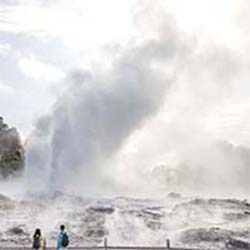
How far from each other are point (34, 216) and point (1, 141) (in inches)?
1739

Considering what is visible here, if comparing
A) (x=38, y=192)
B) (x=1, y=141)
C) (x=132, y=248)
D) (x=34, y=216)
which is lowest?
(x=132, y=248)

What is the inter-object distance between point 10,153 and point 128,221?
41680 mm

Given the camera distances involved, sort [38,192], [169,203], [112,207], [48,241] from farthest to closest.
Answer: [38,192]
[169,203]
[112,207]
[48,241]

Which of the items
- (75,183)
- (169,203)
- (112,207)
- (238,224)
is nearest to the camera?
(238,224)

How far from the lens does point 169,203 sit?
4434 centimetres

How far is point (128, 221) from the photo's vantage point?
35.2 metres

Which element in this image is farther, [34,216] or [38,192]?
[38,192]

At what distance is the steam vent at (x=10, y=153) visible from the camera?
6994 cm

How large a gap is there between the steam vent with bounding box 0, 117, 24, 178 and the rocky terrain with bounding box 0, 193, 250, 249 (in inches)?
998

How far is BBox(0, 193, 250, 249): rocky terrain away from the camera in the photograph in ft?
100

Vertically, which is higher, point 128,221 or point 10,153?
point 10,153

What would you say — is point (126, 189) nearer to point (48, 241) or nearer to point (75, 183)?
point (75, 183)

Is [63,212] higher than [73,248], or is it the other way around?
[63,212]

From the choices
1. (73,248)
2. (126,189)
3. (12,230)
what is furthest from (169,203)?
(126,189)
